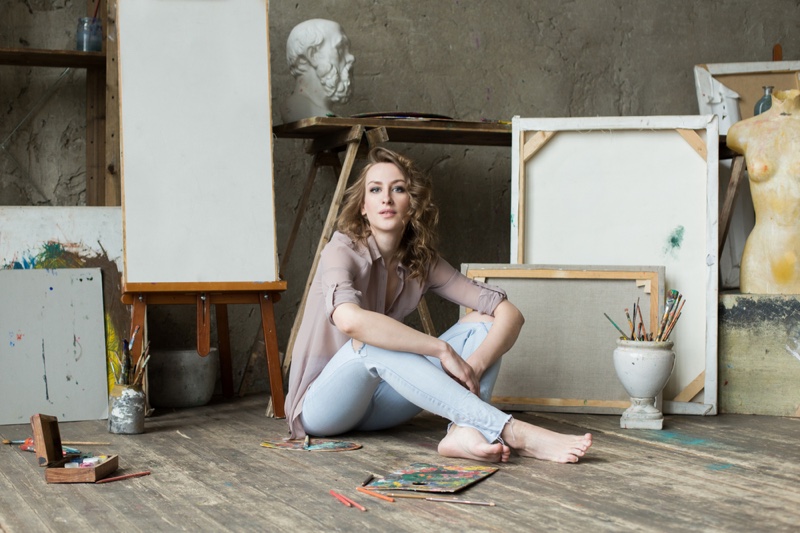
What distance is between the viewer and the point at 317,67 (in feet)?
12.5

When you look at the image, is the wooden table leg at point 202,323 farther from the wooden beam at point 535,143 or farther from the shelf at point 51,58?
the wooden beam at point 535,143

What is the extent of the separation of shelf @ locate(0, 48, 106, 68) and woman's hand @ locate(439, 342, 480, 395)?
193 centimetres

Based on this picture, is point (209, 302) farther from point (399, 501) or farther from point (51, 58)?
point (399, 501)

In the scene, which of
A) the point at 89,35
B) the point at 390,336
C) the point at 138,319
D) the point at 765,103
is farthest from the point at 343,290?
the point at 765,103

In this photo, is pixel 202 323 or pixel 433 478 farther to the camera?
pixel 202 323

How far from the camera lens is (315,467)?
255 centimetres

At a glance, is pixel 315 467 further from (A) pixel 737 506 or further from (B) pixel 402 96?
(B) pixel 402 96

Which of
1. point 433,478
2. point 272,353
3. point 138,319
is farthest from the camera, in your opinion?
point 272,353

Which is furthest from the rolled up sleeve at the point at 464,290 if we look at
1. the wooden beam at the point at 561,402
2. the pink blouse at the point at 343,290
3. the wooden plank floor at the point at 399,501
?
the wooden beam at the point at 561,402

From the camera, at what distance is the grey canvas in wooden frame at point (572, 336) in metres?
3.50

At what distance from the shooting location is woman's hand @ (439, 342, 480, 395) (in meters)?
2.64

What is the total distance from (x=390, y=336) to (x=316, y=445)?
0.46 m

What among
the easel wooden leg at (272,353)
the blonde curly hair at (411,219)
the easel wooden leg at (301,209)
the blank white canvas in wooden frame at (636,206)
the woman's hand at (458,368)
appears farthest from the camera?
the easel wooden leg at (301,209)

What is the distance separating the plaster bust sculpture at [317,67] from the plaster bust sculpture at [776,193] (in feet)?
5.22
